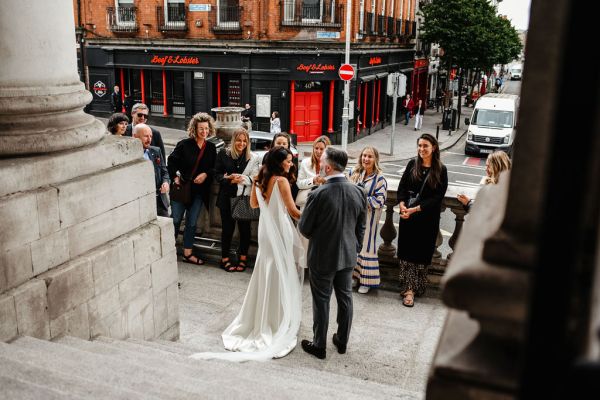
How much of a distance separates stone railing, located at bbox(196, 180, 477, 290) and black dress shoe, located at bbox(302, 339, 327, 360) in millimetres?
1803

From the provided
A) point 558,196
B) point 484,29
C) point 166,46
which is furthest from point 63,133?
point 484,29

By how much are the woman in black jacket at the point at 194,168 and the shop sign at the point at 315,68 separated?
721 inches

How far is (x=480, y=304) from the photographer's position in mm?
1489

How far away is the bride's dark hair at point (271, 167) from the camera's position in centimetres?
593

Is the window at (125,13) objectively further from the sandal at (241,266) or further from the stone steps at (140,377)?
the stone steps at (140,377)

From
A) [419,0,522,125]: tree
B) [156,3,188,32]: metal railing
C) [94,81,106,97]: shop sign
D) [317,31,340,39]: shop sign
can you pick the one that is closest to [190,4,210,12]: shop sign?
[156,3,188,32]: metal railing

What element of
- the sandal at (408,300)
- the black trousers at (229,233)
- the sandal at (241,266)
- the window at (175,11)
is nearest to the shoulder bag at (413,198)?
the sandal at (408,300)

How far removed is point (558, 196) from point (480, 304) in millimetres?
637

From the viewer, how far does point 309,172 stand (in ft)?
24.2

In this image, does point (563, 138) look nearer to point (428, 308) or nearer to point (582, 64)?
point (582, 64)

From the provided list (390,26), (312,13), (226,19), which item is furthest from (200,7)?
(390,26)

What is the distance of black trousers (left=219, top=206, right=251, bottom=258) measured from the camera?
25.1 ft

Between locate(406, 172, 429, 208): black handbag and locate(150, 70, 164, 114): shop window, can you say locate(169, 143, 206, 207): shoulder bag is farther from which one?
locate(150, 70, 164, 114): shop window

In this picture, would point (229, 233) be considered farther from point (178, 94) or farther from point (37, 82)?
point (178, 94)
